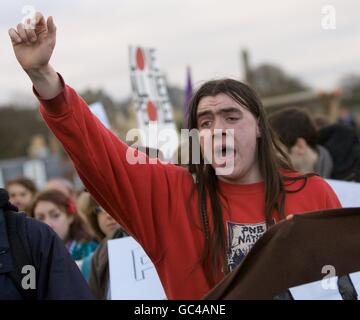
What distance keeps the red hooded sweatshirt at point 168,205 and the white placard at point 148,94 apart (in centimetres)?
252

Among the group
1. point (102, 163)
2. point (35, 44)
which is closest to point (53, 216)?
point (102, 163)

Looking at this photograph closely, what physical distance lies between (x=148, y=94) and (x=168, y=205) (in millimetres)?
2984

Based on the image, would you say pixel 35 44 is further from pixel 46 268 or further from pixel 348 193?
pixel 348 193

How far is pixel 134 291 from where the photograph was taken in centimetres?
309

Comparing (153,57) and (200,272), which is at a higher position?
(153,57)

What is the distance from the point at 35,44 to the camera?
2148 millimetres

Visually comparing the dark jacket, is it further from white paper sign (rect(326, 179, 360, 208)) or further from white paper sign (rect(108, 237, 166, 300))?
white paper sign (rect(326, 179, 360, 208))

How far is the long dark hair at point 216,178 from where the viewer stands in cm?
248

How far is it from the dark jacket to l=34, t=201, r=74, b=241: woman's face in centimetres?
221

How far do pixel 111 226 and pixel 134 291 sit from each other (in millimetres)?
829

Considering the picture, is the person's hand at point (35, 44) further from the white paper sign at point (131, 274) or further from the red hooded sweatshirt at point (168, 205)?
the white paper sign at point (131, 274)
